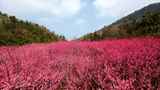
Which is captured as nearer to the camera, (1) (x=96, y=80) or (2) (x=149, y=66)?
(1) (x=96, y=80)

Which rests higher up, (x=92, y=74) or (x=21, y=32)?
(x=21, y=32)

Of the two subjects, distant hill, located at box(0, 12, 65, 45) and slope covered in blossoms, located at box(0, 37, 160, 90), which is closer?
slope covered in blossoms, located at box(0, 37, 160, 90)

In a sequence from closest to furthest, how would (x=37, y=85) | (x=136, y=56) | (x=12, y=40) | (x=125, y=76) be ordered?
1. (x=37, y=85)
2. (x=125, y=76)
3. (x=136, y=56)
4. (x=12, y=40)

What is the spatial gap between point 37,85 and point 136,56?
2581 millimetres

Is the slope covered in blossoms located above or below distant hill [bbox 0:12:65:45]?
below

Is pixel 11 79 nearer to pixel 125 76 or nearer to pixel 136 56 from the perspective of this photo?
pixel 125 76

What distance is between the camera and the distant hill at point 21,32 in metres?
33.9

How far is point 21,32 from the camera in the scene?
38.1 meters

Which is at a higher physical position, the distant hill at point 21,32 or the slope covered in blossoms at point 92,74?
the distant hill at point 21,32

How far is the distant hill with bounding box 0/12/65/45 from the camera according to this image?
33.9 meters

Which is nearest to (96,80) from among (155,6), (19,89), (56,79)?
(56,79)

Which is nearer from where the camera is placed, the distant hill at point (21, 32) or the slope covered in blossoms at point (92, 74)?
the slope covered in blossoms at point (92, 74)

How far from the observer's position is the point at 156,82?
6.25m

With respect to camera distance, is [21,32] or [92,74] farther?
[21,32]
